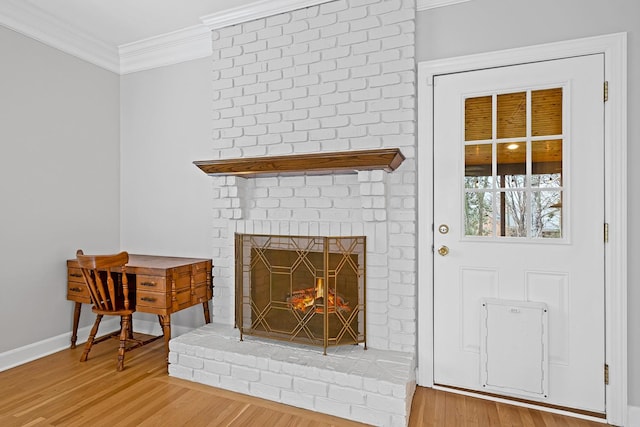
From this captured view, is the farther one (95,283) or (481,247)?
(95,283)

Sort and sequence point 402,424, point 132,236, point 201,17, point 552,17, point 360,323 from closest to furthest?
point 402,424, point 552,17, point 360,323, point 201,17, point 132,236

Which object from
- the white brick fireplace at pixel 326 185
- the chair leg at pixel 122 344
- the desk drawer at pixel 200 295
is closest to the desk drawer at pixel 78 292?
the chair leg at pixel 122 344

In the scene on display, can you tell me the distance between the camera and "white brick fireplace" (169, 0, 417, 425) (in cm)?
224

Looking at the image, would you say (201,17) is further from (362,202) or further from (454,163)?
(454,163)

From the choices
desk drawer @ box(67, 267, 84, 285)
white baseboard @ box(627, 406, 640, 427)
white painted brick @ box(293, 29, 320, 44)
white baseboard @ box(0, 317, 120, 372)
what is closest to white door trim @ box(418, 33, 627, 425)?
white baseboard @ box(627, 406, 640, 427)

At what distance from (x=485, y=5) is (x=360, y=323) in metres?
A: 2.21

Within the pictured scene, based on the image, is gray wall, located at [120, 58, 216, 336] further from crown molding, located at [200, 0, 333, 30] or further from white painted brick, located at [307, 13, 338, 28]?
white painted brick, located at [307, 13, 338, 28]

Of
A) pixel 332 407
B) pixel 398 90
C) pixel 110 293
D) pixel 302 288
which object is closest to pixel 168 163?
pixel 110 293

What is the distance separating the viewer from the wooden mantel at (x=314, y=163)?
2.18 metres

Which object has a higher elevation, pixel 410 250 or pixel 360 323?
pixel 410 250

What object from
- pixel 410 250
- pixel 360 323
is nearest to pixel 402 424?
pixel 360 323

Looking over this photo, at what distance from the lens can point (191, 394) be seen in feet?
7.56

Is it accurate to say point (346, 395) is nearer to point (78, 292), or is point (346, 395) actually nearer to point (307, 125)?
point (307, 125)

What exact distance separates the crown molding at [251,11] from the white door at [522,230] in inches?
47.7
